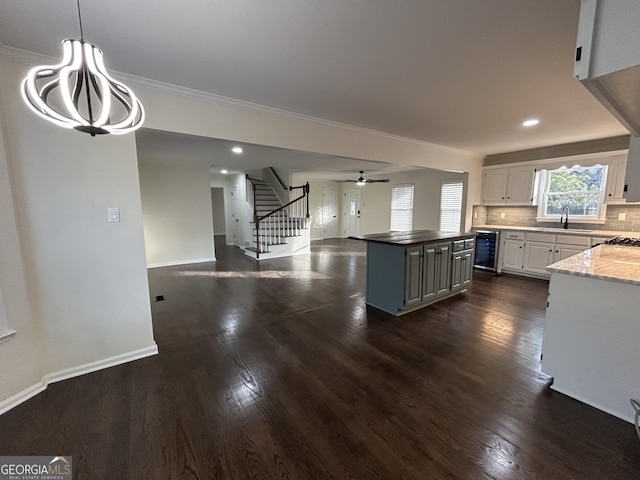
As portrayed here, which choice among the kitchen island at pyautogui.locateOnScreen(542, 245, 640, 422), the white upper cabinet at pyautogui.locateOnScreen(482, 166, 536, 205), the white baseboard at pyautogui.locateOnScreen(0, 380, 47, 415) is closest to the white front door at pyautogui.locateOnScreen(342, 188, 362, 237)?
the white upper cabinet at pyautogui.locateOnScreen(482, 166, 536, 205)

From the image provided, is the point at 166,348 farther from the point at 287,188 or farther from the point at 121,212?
the point at 287,188

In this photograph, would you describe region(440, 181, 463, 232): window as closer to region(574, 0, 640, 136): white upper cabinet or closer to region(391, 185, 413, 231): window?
region(391, 185, 413, 231): window

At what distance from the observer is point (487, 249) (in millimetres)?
5723

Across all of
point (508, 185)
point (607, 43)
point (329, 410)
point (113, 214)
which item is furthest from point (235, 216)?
point (607, 43)

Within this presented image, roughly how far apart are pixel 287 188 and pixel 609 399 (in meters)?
7.29

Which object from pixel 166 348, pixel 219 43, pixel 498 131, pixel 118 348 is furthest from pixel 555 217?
pixel 118 348

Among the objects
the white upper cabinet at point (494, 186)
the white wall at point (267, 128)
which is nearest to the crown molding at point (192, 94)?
the white wall at point (267, 128)

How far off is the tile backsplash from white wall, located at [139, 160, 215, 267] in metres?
6.41

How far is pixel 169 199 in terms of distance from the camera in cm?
627

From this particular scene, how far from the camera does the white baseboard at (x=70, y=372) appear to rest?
196cm

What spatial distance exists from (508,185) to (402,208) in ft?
10.5

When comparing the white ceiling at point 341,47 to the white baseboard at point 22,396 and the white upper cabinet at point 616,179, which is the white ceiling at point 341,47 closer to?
the white upper cabinet at point 616,179

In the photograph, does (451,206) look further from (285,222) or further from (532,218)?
(285,222)

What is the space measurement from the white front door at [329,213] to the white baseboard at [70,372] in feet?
28.0
